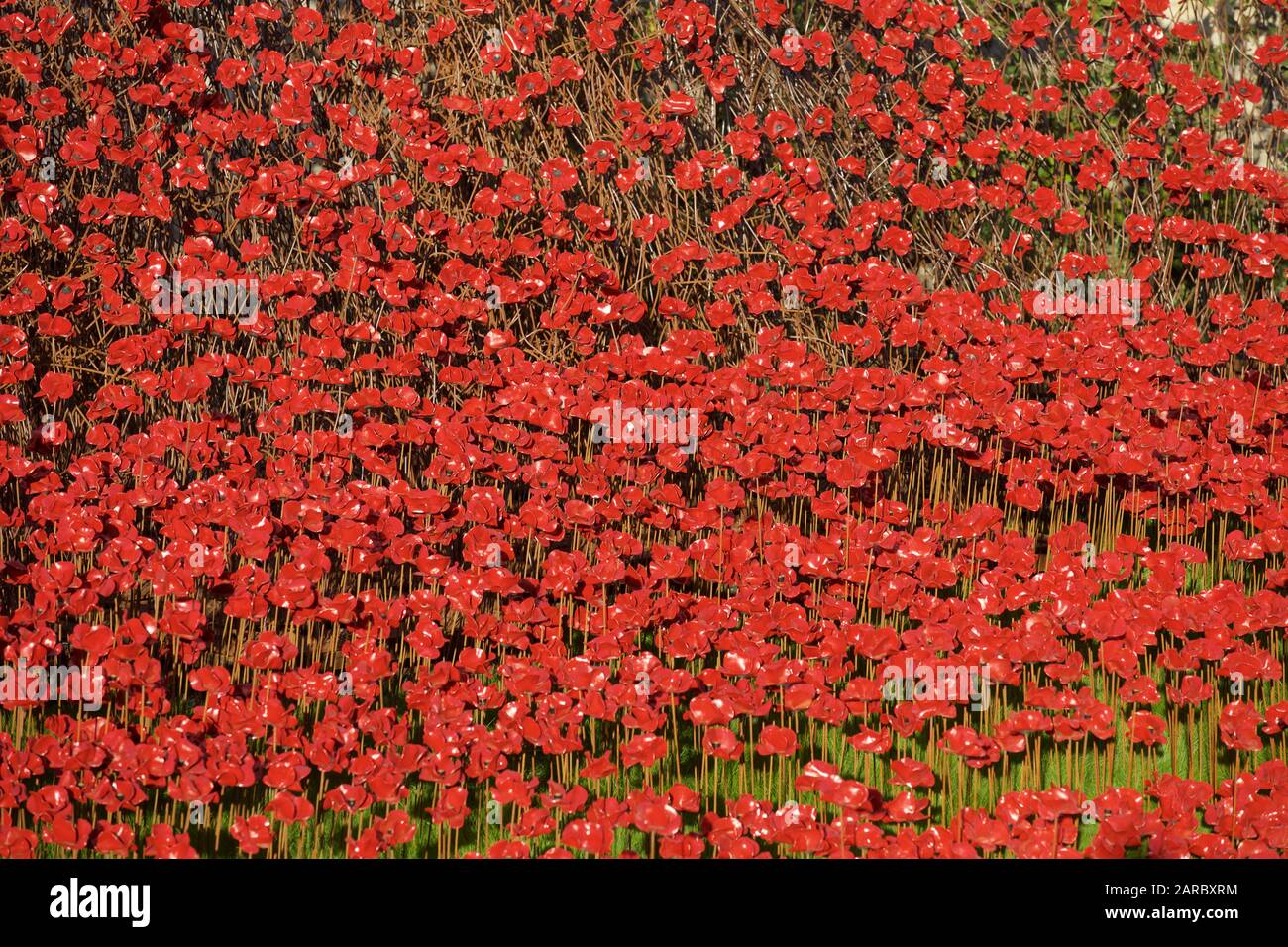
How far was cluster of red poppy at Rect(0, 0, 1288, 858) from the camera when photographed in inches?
77.2

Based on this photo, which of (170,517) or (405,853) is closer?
(405,853)

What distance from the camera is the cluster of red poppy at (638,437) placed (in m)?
1.96

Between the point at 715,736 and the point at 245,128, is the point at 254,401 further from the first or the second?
the point at 715,736

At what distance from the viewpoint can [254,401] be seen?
2.85m

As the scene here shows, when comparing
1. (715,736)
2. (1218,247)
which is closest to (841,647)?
(715,736)

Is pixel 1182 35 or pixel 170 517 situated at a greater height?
pixel 1182 35

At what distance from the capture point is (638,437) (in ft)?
7.97

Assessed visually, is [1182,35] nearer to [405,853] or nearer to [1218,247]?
[1218,247]

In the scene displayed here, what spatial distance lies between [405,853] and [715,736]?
58 centimetres

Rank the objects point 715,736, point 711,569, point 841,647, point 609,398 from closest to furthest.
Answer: point 715,736 → point 841,647 → point 711,569 → point 609,398
